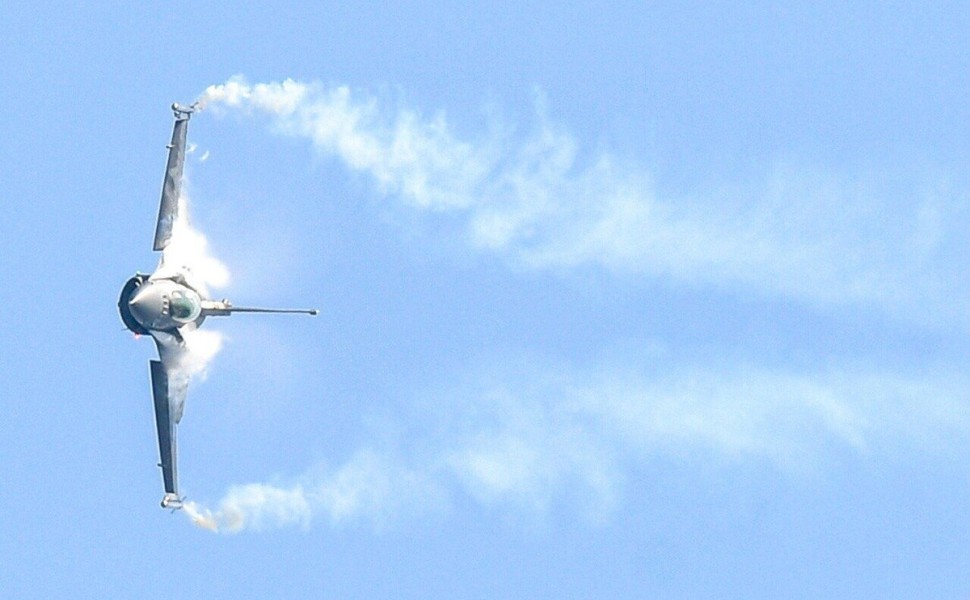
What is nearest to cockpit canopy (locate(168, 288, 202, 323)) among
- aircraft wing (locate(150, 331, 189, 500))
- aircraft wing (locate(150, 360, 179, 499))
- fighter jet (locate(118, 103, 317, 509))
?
fighter jet (locate(118, 103, 317, 509))

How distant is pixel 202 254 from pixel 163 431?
36.8 feet

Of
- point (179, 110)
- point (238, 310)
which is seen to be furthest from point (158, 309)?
point (179, 110)

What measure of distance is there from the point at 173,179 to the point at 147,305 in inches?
368

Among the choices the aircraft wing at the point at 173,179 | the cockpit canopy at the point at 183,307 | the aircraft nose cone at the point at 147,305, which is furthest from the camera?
the aircraft wing at the point at 173,179

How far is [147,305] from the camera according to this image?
115750 mm

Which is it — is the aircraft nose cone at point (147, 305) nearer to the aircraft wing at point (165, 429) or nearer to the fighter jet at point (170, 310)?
the fighter jet at point (170, 310)

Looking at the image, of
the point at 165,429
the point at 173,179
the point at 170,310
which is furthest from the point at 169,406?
the point at 173,179

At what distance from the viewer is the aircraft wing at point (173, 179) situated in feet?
395

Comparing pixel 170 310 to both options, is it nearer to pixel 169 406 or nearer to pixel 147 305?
pixel 147 305

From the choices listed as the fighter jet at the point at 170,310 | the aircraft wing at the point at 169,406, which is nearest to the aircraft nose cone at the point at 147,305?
the fighter jet at the point at 170,310

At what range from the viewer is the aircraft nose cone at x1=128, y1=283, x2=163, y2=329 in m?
116

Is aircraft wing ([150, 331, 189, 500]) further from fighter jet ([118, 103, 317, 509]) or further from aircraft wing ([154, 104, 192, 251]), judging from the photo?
aircraft wing ([154, 104, 192, 251])

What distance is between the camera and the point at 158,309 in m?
116

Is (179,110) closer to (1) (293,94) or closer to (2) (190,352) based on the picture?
(1) (293,94)
